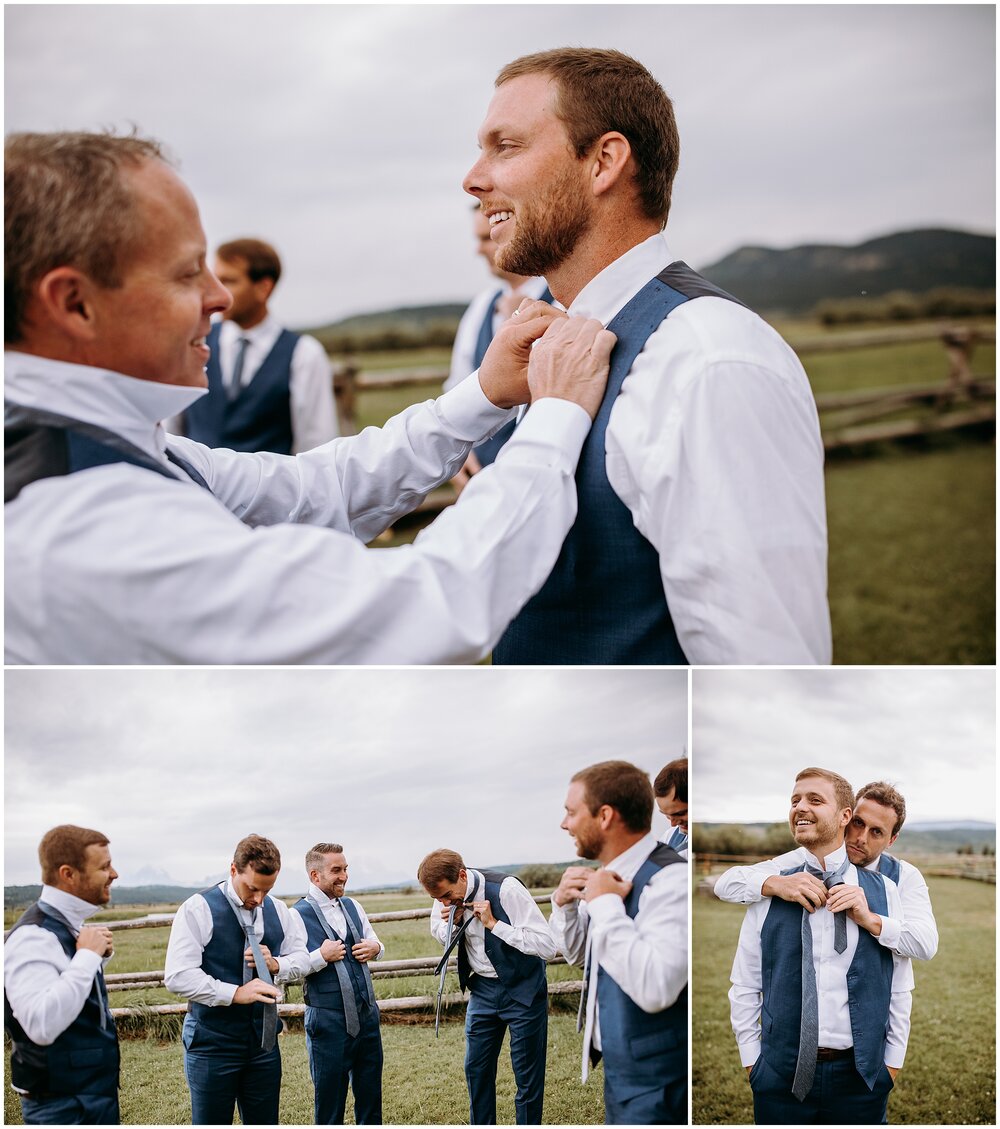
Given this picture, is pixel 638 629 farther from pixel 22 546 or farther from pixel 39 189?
pixel 39 189

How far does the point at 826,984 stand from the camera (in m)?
1.86

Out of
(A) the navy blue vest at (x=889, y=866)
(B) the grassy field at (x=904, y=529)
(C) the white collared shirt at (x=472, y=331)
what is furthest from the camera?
(B) the grassy field at (x=904, y=529)

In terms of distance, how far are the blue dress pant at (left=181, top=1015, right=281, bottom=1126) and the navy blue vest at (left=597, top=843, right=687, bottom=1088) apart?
56cm

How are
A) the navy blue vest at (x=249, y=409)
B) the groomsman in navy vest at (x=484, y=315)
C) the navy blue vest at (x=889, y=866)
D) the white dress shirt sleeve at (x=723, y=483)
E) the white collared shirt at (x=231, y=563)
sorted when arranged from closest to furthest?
the white collared shirt at (x=231, y=563), the white dress shirt sleeve at (x=723, y=483), the navy blue vest at (x=889, y=866), the groomsman in navy vest at (x=484, y=315), the navy blue vest at (x=249, y=409)

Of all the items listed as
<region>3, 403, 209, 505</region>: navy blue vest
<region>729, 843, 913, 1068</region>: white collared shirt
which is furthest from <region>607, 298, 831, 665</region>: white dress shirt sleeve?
<region>3, 403, 209, 505</region>: navy blue vest

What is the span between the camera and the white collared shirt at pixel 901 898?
187 centimetres

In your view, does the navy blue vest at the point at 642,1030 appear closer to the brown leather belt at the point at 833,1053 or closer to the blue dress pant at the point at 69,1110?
the brown leather belt at the point at 833,1053

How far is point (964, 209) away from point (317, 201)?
5.81 m

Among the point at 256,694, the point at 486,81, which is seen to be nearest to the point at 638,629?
the point at 256,694

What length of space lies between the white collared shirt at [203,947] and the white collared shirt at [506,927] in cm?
23

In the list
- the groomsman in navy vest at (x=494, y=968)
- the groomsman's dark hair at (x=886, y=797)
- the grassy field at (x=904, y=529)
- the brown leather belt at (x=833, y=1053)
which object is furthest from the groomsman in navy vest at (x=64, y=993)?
the grassy field at (x=904, y=529)

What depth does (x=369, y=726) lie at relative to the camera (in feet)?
6.09

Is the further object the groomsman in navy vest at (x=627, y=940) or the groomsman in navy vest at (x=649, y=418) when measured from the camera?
the groomsman in navy vest at (x=627, y=940)

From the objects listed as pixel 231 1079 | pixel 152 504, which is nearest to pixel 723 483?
pixel 152 504
